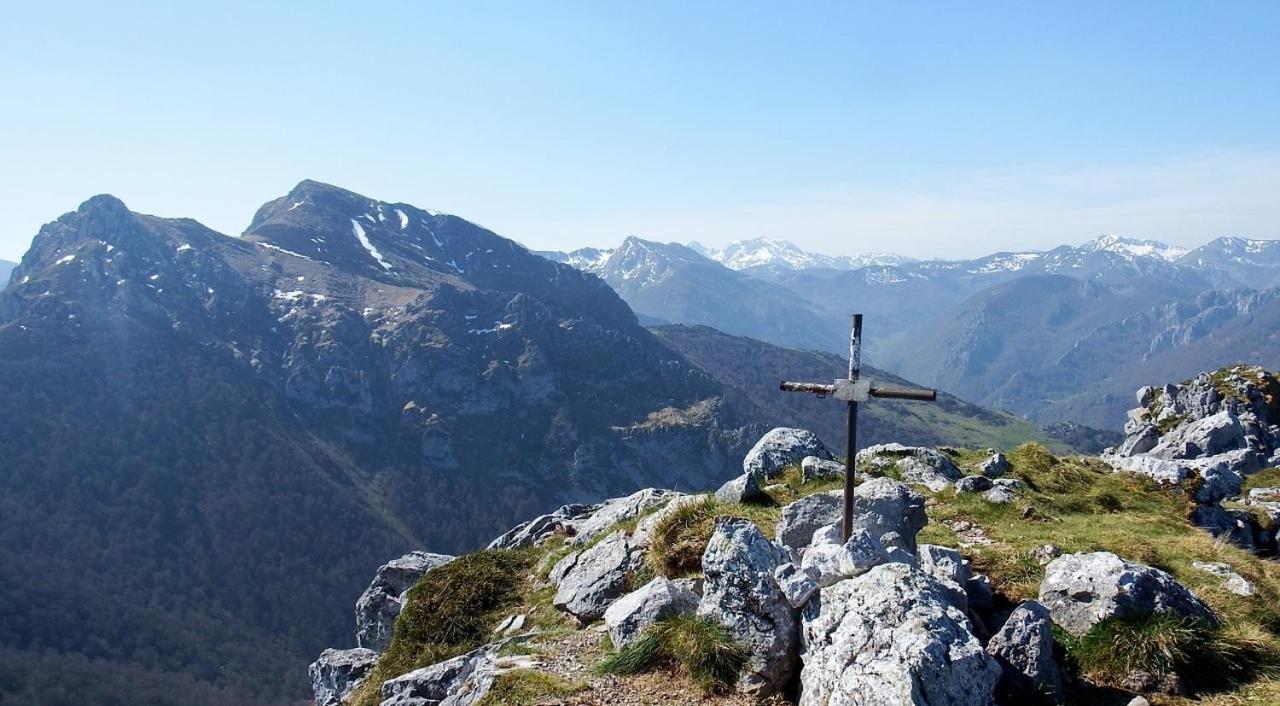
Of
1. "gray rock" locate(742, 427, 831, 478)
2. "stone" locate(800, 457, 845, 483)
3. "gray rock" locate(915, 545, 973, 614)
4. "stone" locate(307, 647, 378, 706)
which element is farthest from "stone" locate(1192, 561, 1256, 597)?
"stone" locate(307, 647, 378, 706)

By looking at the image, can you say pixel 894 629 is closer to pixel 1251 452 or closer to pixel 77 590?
pixel 1251 452

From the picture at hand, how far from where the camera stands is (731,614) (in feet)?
42.7

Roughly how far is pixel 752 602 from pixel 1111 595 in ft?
20.7

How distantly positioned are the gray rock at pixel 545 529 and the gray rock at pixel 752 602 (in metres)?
14.2

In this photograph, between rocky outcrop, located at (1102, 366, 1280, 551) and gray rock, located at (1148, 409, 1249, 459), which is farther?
gray rock, located at (1148, 409, 1249, 459)

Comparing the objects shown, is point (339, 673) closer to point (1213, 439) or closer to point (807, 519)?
point (807, 519)

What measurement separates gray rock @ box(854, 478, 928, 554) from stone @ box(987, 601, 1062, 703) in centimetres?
388

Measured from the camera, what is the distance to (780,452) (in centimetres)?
2744

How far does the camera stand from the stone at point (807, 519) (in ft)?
55.2

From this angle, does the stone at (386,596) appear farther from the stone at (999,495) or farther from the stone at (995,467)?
the stone at (995,467)

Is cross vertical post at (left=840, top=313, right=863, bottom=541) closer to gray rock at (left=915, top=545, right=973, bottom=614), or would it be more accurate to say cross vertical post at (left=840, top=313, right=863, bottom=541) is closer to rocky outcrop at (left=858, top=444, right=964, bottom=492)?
gray rock at (left=915, top=545, right=973, bottom=614)

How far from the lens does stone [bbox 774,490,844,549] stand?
16.8 meters

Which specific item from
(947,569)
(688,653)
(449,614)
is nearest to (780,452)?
(947,569)

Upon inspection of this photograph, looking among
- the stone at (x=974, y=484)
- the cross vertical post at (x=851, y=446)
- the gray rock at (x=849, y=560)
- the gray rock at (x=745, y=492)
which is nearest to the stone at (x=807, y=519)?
the cross vertical post at (x=851, y=446)
